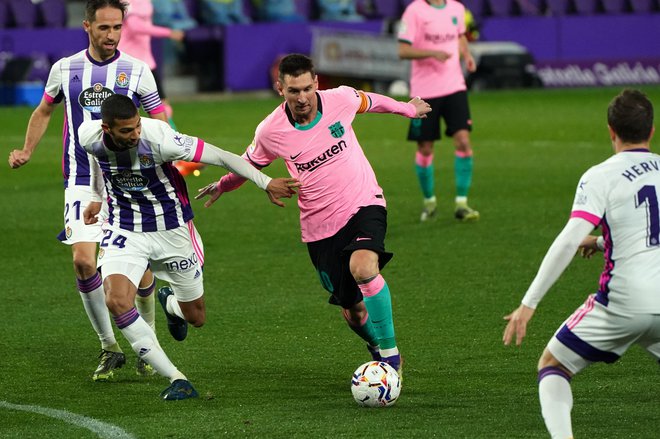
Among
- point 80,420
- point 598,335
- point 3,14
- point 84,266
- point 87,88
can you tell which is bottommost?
point 3,14

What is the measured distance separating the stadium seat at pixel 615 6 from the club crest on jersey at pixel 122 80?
24.4 meters

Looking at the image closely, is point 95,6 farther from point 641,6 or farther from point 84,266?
point 641,6

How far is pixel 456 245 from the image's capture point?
10.7 meters

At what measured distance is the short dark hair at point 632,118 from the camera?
4.87 m

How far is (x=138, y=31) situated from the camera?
47.1ft

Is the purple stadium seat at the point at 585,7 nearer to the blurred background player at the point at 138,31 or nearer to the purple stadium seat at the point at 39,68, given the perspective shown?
the purple stadium seat at the point at 39,68

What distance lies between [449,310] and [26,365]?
2.74 meters

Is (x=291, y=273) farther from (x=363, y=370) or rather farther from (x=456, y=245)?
(x=363, y=370)

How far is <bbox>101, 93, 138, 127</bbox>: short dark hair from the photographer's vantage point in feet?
19.7

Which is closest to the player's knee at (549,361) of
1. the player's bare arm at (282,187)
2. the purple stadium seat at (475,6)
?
the player's bare arm at (282,187)

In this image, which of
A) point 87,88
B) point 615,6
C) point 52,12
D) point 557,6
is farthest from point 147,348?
point 615,6

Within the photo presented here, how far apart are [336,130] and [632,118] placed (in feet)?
6.67

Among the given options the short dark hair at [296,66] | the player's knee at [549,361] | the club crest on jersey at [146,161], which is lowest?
the player's knee at [549,361]

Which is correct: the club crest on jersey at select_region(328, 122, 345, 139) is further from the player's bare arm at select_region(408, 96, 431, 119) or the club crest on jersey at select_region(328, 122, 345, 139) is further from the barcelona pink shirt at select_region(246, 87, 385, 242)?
the player's bare arm at select_region(408, 96, 431, 119)
